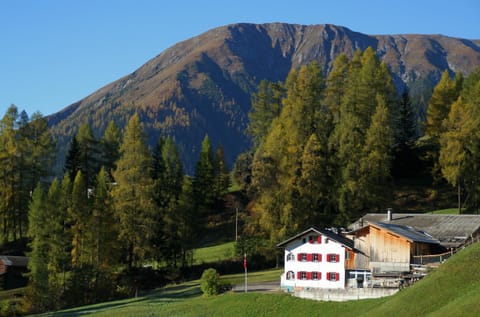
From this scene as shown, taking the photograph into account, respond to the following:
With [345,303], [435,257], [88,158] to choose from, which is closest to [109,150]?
[88,158]

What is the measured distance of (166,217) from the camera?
76.0 meters

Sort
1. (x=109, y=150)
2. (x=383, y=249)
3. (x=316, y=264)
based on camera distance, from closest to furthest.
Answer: (x=383, y=249) → (x=316, y=264) → (x=109, y=150)

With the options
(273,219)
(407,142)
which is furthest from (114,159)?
(407,142)

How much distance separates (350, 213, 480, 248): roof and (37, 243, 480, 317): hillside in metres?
8.28

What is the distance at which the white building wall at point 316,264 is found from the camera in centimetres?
6053

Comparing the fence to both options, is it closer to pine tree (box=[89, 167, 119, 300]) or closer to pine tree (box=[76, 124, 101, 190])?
pine tree (box=[89, 167, 119, 300])

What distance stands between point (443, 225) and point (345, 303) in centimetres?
1597

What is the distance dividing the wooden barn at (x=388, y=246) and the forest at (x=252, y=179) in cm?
1638

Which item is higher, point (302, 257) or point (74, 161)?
point (74, 161)

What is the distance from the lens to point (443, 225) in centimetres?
6188

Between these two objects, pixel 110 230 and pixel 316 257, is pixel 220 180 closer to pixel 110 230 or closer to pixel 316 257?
pixel 110 230

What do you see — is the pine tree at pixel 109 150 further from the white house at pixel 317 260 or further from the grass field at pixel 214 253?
the white house at pixel 317 260

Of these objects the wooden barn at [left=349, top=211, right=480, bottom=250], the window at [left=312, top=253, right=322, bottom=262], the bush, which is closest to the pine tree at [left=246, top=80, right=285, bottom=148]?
the wooden barn at [left=349, top=211, right=480, bottom=250]

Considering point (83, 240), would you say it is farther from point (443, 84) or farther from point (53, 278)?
point (443, 84)
